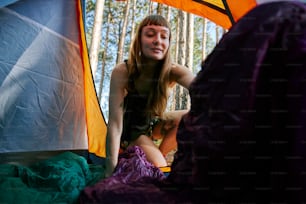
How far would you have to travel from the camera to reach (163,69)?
4.10ft

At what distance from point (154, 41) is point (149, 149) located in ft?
1.50

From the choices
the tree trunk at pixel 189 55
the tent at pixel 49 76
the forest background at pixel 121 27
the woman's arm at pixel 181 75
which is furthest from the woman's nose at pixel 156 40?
the forest background at pixel 121 27

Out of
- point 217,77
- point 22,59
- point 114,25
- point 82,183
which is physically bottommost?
point 82,183

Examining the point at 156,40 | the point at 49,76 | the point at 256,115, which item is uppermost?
the point at 156,40

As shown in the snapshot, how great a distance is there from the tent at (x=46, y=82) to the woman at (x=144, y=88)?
0.44m

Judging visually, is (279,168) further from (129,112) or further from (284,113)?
(129,112)

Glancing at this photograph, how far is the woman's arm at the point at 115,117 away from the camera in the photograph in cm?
104

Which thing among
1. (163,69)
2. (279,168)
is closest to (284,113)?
(279,168)

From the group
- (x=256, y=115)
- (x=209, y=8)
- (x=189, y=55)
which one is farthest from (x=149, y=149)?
(x=189, y=55)

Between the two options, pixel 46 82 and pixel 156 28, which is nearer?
pixel 156 28

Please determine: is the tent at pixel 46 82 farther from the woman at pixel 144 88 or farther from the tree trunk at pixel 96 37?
the tree trunk at pixel 96 37

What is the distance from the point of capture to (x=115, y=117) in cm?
113

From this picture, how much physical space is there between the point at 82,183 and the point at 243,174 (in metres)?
0.67

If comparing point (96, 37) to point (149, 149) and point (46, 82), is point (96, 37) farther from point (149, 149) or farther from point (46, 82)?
point (149, 149)
